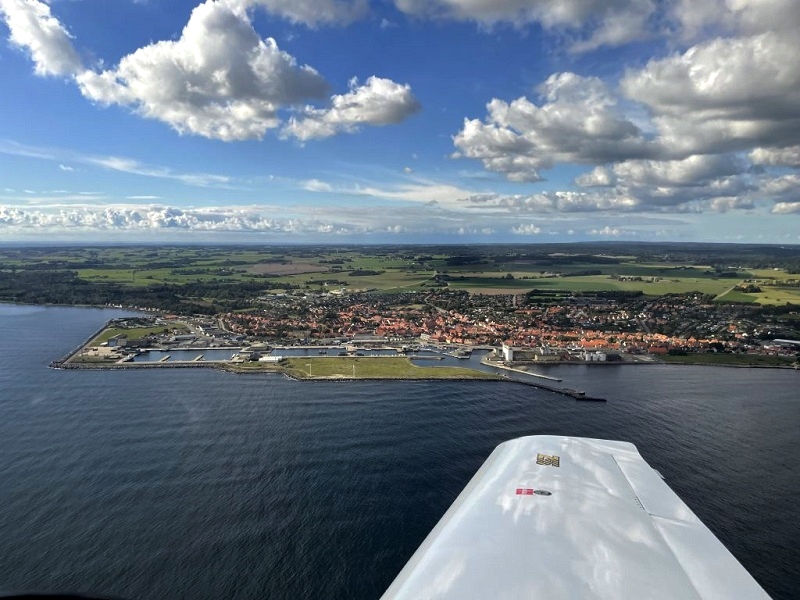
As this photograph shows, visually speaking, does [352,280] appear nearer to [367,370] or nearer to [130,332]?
[130,332]

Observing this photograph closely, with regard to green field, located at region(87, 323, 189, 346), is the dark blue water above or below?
above

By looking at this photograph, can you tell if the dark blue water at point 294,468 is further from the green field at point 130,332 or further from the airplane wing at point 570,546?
the green field at point 130,332

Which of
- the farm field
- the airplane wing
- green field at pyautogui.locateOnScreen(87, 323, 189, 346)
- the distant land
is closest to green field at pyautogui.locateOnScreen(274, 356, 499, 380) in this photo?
the distant land

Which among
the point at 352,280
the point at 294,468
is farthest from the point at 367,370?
the point at 352,280

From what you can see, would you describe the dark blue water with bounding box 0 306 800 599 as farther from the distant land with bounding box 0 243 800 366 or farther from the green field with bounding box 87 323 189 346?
the distant land with bounding box 0 243 800 366

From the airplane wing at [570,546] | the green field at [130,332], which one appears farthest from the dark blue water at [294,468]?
the green field at [130,332]

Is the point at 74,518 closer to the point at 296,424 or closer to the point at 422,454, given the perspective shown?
the point at 296,424

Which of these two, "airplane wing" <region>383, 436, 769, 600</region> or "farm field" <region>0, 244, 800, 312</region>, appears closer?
"airplane wing" <region>383, 436, 769, 600</region>
